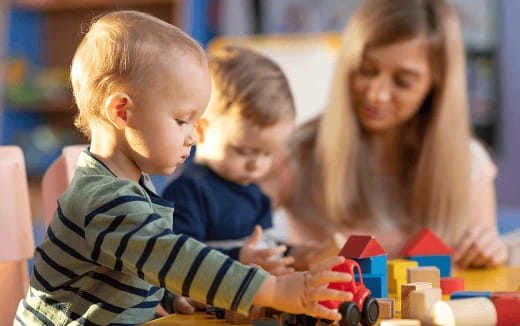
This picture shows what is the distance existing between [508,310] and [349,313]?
15cm

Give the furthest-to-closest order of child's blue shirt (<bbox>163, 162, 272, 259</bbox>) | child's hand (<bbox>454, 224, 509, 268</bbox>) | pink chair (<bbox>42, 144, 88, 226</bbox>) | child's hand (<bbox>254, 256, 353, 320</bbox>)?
1. child's hand (<bbox>454, 224, 509, 268</bbox>)
2. child's blue shirt (<bbox>163, 162, 272, 259</bbox>)
3. pink chair (<bbox>42, 144, 88, 226</bbox>)
4. child's hand (<bbox>254, 256, 353, 320</bbox>)

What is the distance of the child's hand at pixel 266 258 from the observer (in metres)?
0.94

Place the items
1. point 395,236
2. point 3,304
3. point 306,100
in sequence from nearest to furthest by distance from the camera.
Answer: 1. point 3,304
2. point 395,236
3. point 306,100

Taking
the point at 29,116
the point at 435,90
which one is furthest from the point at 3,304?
the point at 29,116

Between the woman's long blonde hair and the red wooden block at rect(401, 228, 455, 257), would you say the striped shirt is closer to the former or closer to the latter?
→ the red wooden block at rect(401, 228, 455, 257)

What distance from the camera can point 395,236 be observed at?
5.05 feet

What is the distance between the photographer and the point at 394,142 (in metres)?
1.75

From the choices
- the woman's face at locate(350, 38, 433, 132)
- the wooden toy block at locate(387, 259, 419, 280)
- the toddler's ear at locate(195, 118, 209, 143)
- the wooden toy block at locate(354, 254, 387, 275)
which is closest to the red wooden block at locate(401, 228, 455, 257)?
the wooden toy block at locate(387, 259, 419, 280)

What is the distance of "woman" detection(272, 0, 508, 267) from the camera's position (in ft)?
5.21

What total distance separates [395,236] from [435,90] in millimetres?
321

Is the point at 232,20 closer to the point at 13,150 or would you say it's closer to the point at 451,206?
the point at 451,206

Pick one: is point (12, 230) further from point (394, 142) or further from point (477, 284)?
point (394, 142)

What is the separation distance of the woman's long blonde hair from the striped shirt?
2.87 ft

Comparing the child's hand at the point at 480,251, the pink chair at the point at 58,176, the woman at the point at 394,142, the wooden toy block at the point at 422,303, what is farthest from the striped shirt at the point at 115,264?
the woman at the point at 394,142
